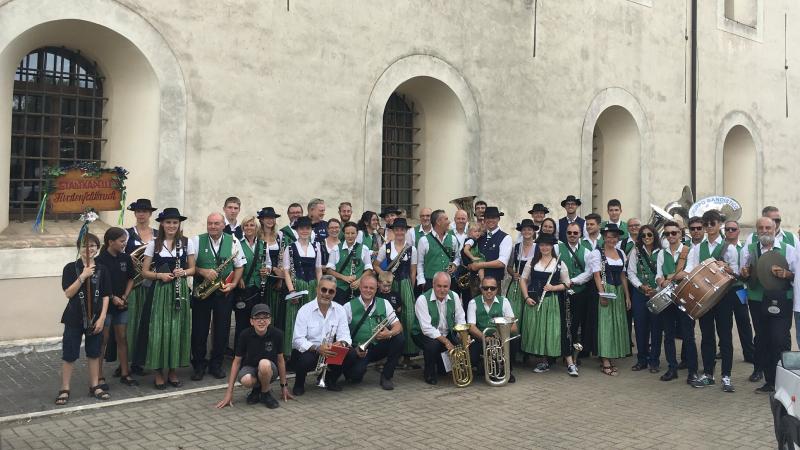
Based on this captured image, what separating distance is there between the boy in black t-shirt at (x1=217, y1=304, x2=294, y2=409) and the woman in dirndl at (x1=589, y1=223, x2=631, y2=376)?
3993 mm

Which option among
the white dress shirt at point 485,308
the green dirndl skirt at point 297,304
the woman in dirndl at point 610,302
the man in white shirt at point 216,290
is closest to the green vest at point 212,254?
the man in white shirt at point 216,290

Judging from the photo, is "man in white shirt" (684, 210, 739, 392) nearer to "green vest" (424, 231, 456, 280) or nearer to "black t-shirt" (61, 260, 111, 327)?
"green vest" (424, 231, 456, 280)

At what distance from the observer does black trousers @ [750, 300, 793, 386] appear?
777 centimetres

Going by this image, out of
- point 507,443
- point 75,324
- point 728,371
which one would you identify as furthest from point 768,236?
point 75,324

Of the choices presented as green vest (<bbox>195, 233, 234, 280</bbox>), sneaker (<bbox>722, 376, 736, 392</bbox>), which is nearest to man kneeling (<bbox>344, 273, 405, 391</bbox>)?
green vest (<bbox>195, 233, 234, 280</bbox>)

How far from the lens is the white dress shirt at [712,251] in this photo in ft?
26.5

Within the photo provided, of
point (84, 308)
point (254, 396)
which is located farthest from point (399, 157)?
point (84, 308)

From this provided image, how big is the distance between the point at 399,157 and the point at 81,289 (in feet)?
23.7

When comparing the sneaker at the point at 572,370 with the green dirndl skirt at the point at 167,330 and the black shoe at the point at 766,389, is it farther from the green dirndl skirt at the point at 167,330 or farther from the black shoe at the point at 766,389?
the green dirndl skirt at the point at 167,330

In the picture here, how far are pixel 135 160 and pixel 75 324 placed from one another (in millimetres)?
3693

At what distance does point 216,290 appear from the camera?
25.7 feet

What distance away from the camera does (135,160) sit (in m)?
10.0

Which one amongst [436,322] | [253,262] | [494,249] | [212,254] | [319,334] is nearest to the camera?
[319,334]

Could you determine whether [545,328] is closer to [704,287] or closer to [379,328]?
[704,287]
